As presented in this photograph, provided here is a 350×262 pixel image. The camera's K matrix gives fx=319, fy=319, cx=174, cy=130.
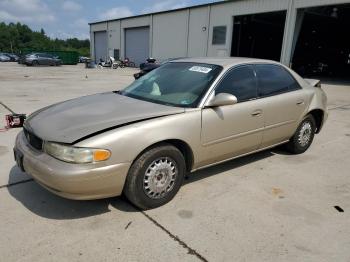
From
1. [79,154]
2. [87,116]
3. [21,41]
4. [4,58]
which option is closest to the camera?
[79,154]

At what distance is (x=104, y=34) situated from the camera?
4228 cm

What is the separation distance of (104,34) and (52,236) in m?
42.6

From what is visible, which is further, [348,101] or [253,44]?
[253,44]

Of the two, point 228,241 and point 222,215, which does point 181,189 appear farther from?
point 228,241

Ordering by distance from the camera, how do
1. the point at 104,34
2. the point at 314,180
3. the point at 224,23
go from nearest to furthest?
1. the point at 314,180
2. the point at 224,23
3. the point at 104,34

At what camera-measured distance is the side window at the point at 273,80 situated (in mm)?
4265

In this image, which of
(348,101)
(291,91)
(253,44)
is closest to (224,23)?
(253,44)

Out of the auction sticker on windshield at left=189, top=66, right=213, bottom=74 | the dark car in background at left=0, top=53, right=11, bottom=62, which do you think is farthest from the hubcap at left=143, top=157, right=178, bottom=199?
the dark car in background at left=0, top=53, right=11, bottom=62

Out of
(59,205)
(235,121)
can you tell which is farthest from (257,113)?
(59,205)

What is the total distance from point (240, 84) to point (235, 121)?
1.71 ft

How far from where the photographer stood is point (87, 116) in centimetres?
324

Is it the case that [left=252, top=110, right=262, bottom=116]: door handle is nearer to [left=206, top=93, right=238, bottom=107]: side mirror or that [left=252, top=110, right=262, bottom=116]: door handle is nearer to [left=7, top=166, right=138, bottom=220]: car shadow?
[left=206, top=93, right=238, bottom=107]: side mirror

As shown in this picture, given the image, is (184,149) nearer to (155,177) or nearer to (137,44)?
(155,177)

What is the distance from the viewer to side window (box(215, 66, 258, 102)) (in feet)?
12.5
